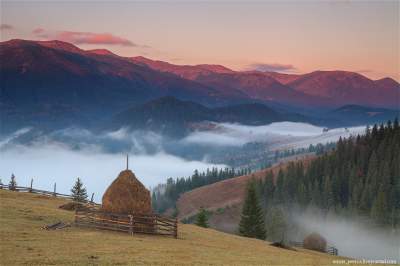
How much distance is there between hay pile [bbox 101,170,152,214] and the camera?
1905 inches

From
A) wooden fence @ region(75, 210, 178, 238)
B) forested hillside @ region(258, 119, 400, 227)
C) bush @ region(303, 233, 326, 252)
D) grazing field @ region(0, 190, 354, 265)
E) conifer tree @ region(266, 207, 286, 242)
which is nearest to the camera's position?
grazing field @ region(0, 190, 354, 265)

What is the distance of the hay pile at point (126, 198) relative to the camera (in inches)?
1905

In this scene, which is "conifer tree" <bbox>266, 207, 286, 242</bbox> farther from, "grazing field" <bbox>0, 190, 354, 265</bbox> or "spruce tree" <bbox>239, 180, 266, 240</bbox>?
"grazing field" <bbox>0, 190, 354, 265</bbox>

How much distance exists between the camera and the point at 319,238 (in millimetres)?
83250

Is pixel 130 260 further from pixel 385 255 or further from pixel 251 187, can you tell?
pixel 385 255

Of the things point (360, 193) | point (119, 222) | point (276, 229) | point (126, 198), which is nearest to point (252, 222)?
point (276, 229)

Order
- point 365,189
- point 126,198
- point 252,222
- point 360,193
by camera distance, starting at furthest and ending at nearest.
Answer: point 360,193 → point 365,189 → point 252,222 → point 126,198

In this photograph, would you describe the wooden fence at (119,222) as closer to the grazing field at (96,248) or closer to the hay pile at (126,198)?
the hay pile at (126,198)

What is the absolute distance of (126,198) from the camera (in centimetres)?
4862

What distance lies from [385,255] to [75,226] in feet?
355

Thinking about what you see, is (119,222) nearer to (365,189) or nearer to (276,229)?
(276,229)

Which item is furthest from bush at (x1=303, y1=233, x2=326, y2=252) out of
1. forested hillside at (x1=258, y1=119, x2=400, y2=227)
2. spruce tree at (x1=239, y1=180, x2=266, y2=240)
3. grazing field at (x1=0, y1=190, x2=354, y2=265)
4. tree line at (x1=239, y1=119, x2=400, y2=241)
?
forested hillside at (x1=258, y1=119, x2=400, y2=227)

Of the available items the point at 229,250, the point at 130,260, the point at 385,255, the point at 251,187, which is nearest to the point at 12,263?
the point at 130,260

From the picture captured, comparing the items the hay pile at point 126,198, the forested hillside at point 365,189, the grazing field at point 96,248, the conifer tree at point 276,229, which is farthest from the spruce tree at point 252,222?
the forested hillside at point 365,189
